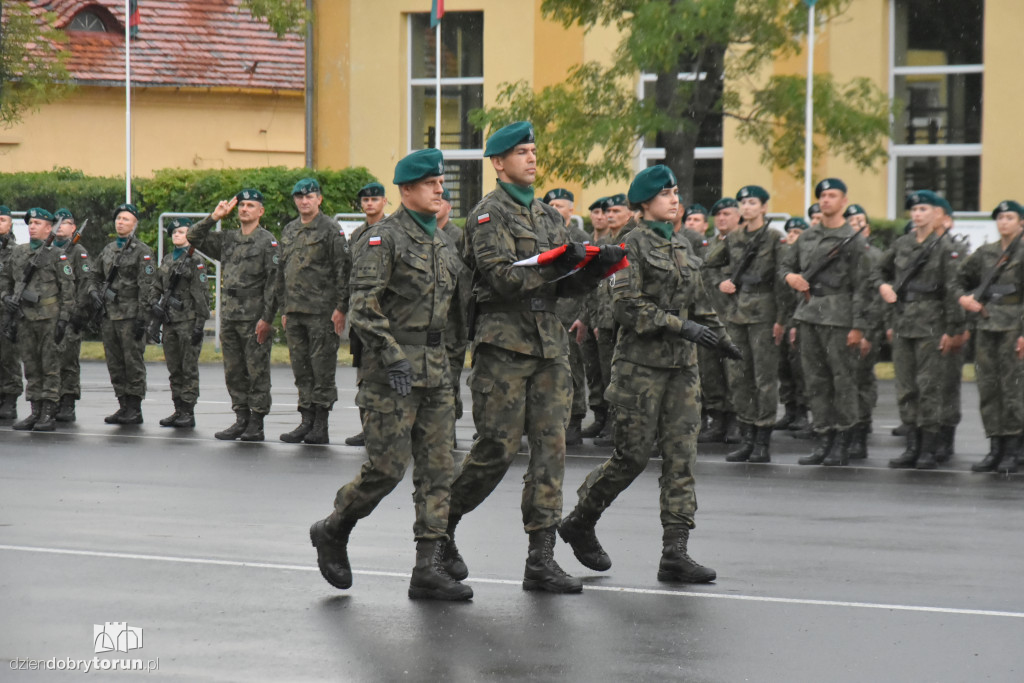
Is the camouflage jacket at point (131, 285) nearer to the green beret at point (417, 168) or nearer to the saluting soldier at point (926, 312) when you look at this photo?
the saluting soldier at point (926, 312)

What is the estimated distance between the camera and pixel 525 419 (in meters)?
7.43

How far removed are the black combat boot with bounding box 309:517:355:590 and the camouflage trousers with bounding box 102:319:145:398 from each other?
26.3ft

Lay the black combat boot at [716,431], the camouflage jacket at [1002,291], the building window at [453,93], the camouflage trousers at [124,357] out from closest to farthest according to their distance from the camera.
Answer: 1. the camouflage jacket at [1002,291]
2. the black combat boot at [716,431]
3. the camouflage trousers at [124,357]
4. the building window at [453,93]

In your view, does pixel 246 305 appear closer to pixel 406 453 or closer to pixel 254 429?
pixel 254 429

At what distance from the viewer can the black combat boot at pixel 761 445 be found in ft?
41.2

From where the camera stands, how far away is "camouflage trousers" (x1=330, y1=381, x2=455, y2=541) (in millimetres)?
7117

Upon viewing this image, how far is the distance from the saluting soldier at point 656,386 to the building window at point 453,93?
2022 centimetres

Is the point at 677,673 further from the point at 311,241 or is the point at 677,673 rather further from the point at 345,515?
the point at 311,241

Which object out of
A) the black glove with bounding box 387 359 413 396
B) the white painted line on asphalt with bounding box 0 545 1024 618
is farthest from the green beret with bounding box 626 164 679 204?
the white painted line on asphalt with bounding box 0 545 1024 618

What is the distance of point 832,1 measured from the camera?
21266mm

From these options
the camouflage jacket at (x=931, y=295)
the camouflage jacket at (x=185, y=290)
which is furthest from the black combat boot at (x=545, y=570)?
the camouflage jacket at (x=185, y=290)

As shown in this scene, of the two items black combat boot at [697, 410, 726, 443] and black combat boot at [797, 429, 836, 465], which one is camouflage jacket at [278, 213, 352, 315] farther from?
black combat boot at [797, 429, 836, 465]

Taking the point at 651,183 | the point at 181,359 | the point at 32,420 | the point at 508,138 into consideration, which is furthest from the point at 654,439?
the point at 32,420

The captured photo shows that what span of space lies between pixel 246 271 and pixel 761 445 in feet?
15.2
